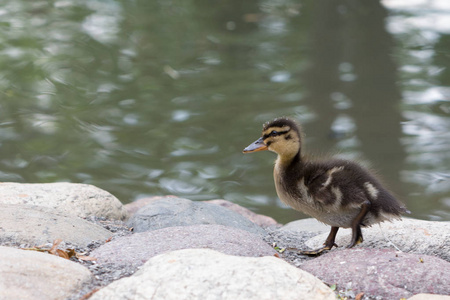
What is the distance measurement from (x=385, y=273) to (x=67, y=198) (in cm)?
260

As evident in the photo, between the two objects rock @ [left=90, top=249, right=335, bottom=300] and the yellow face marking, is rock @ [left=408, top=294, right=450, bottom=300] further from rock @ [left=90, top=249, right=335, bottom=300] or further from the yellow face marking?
the yellow face marking

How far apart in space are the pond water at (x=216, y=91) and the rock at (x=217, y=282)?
4.59m

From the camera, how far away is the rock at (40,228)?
4133 mm

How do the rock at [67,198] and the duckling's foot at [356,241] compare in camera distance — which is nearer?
the duckling's foot at [356,241]

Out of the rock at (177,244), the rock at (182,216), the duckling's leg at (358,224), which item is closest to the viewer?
the rock at (177,244)

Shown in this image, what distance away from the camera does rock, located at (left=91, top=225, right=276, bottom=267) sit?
3967 mm

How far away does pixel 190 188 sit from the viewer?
339 inches

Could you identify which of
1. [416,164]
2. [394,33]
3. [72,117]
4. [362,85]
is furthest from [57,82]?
[394,33]

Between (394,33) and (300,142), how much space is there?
30.9 feet

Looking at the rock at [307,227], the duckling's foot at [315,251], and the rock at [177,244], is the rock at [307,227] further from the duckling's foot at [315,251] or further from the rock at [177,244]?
the rock at [177,244]

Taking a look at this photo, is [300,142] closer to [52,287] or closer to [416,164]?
[52,287]

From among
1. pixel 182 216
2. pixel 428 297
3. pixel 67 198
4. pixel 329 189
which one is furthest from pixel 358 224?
pixel 67 198

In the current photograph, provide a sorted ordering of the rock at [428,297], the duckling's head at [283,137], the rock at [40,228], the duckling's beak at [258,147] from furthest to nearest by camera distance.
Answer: the duckling's beak at [258,147]
the duckling's head at [283,137]
the rock at [40,228]
the rock at [428,297]

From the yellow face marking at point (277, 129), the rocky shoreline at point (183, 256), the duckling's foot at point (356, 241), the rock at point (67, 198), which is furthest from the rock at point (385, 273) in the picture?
the rock at point (67, 198)
